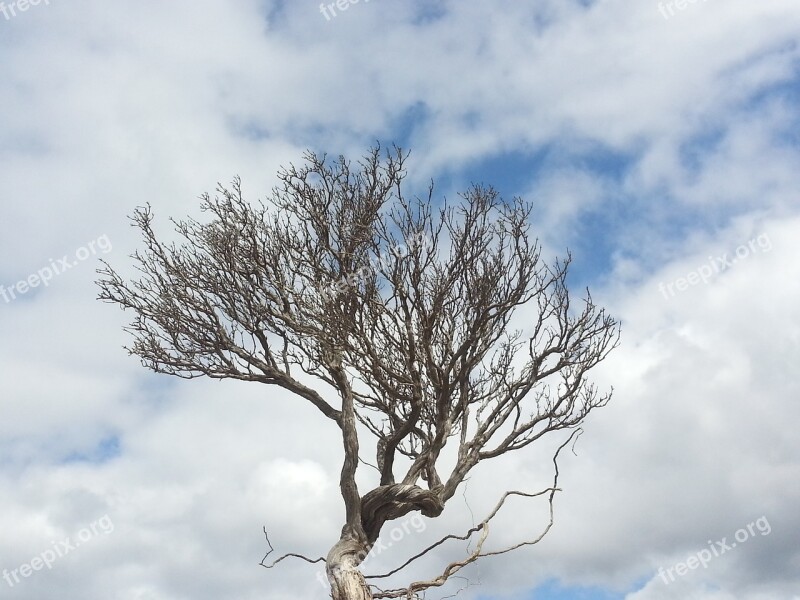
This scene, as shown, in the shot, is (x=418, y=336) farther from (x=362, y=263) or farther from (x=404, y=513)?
(x=404, y=513)

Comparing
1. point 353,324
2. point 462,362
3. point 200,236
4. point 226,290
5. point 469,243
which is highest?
point 200,236

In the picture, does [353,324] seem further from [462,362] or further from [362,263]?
[462,362]

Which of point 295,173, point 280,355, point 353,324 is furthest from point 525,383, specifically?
point 295,173

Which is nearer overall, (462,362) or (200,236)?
(462,362)

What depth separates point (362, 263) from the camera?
9.54 m

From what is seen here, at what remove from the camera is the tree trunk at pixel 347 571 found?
8719 millimetres

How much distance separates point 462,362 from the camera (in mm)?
9461

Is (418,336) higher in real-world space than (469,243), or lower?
lower

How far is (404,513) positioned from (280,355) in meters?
2.64

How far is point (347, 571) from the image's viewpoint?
8.84m

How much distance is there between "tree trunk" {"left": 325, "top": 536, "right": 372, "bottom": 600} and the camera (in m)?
8.72

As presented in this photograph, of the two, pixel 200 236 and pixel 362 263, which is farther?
pixel 200 236

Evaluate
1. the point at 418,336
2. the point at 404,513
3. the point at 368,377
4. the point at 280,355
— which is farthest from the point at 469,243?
the point at 404,513

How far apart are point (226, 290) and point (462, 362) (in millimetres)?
3299
